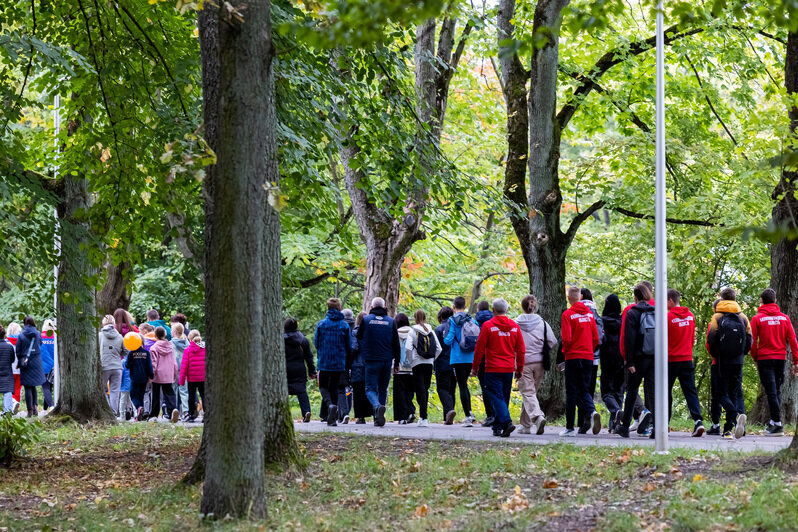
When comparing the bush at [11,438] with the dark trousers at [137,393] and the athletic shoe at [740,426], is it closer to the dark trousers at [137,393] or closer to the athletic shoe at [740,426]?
the dark trousers at [137,393]

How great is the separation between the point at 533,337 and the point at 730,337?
2.86m

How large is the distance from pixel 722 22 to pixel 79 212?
12.7 m

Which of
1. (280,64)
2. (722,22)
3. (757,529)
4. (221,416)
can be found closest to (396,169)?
(280,64)

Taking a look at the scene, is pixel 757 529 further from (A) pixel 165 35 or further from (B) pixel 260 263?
(A) pixel 165 35

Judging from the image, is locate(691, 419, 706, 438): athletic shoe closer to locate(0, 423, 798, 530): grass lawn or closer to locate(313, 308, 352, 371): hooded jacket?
locate(0, 423, 798, 530): grass lawn

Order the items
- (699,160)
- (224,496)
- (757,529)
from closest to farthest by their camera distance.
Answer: (757,529), (224,496), (699,160)

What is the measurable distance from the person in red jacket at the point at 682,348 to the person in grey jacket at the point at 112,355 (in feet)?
35.6

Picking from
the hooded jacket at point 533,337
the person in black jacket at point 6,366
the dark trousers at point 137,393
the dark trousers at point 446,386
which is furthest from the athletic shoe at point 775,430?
the person in black jacket at point 6,366

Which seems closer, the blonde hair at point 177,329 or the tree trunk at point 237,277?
the tree trunk at point 237,277

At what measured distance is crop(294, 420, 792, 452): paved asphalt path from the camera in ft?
39.1

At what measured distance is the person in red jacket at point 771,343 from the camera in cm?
1368

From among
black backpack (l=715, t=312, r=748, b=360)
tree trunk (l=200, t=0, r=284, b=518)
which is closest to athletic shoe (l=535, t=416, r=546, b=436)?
black backpack (l=715, t=312, r=748, b=360)

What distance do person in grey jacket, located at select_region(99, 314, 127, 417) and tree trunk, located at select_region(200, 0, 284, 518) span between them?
11383 mm

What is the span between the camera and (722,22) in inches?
703
